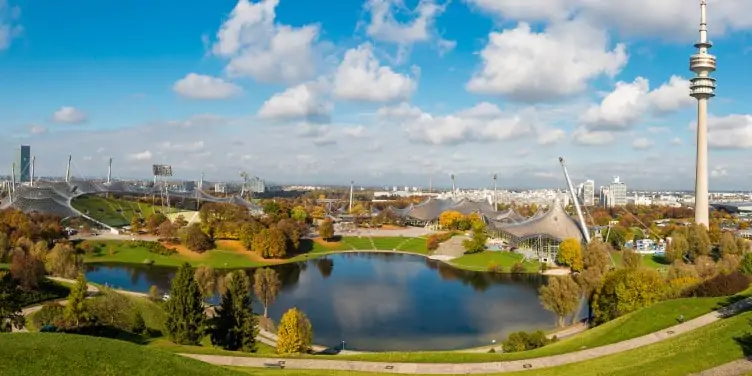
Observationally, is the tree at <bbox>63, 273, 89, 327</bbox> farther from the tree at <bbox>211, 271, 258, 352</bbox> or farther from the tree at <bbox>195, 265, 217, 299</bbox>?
the tree at <bbox>195, 265, 217, 299</bbox>

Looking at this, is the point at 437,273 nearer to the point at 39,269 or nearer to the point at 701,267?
the point at 701,267

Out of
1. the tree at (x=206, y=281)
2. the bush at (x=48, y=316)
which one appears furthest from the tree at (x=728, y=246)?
the bush at (x=48, y=316)

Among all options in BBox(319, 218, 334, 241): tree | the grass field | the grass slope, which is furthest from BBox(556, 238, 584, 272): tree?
the grass field

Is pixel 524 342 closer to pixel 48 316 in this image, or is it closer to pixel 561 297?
pixel 561 297

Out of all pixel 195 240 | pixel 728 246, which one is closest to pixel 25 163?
pixel 195 240

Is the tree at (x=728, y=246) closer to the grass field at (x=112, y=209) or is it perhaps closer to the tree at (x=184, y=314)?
the tree at (x=184, y=314)

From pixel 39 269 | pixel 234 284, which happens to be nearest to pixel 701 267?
pixel 234 284
